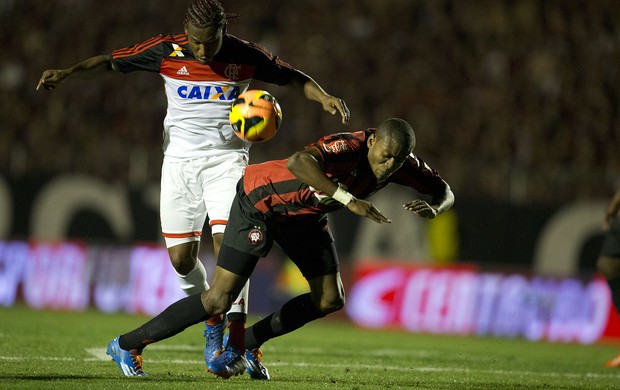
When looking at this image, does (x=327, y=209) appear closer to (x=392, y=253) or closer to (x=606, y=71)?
(x=392, y=253)

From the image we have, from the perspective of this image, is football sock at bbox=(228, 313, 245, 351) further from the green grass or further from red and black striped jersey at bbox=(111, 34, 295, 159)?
red and black striped jersey at bbox=(111, 34, 295, 159)

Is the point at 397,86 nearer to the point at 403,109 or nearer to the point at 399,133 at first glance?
the point at 403,109

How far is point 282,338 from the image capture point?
36.8 feet

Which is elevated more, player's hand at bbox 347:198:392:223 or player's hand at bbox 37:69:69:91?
player's hand at bbox 37:69:69:91

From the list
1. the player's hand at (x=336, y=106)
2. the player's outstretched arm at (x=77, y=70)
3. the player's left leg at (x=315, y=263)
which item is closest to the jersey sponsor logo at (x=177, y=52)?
the player's outstretched arm at (x=77, y=70)

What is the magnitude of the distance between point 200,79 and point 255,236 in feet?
5.16

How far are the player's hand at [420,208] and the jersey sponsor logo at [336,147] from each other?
1.71ft

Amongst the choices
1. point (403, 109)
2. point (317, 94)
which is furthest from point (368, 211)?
point (403, 109)

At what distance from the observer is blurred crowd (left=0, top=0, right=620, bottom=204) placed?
15180 millimetres

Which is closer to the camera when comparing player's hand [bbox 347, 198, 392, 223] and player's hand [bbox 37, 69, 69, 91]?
player's hand [bbox 347, 198, 392, 223]

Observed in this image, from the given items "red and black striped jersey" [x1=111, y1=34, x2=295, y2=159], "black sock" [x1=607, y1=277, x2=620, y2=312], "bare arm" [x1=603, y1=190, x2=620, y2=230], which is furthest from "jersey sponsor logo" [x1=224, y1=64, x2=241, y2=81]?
"black sock" [x1=607, y1=277, x2=620, y2=312]

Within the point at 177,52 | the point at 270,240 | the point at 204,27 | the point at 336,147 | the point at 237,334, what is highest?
the point at 204,27

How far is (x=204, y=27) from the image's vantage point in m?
7.24

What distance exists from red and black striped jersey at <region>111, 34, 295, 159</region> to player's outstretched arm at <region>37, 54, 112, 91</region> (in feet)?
0.25
